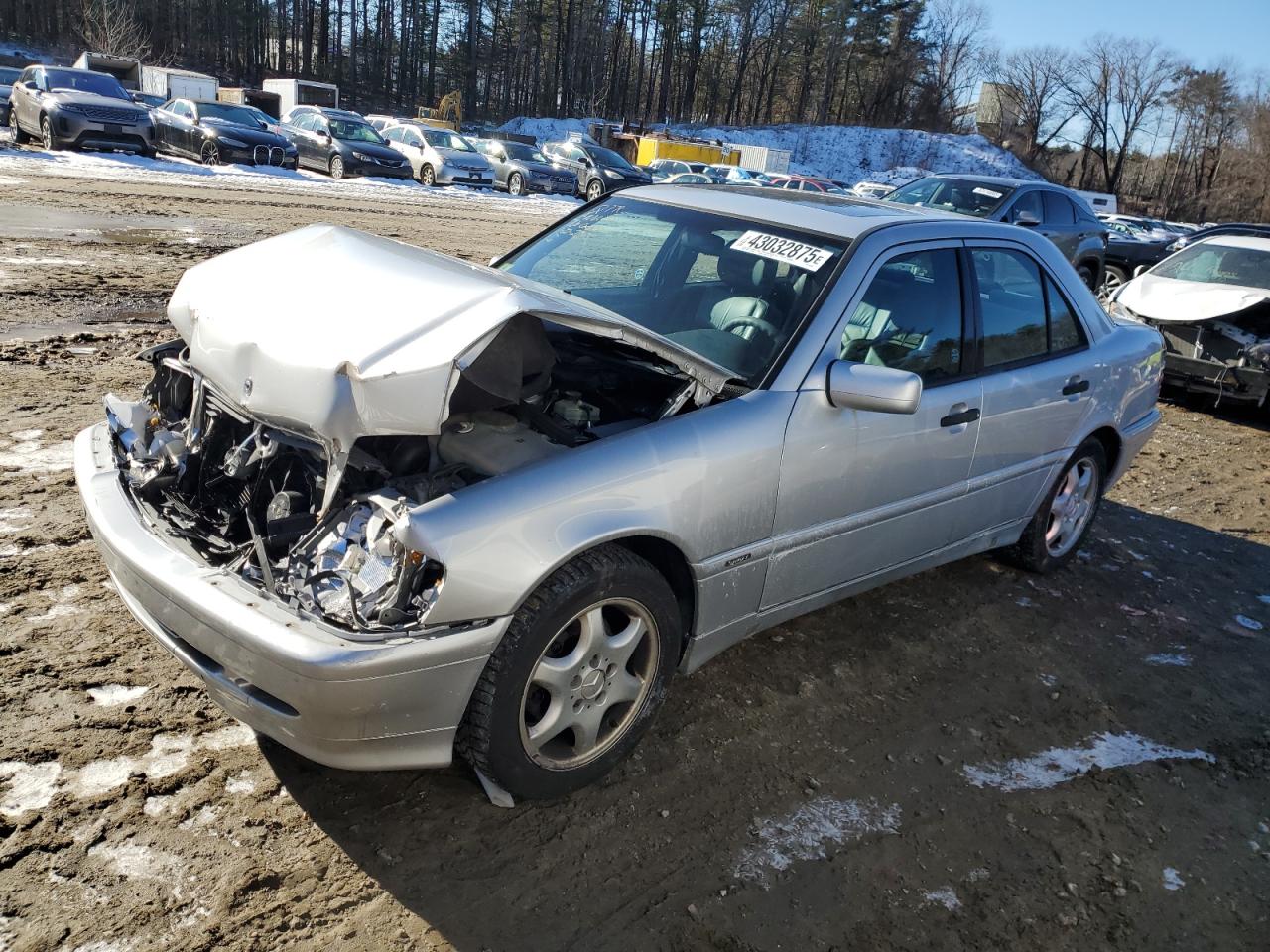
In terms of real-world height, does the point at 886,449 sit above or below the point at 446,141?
below

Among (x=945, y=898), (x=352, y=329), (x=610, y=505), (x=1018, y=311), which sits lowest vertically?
(x=945, y=898)

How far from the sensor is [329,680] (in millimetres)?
2180

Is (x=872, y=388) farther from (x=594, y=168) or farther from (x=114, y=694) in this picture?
(x=594, y=168)

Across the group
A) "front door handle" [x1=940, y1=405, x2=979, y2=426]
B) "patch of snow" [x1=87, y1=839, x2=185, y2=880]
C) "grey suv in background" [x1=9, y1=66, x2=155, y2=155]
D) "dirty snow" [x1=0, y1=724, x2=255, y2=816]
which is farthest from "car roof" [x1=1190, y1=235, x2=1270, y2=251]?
"grey suv in background" [x1=9, y1=66, x2=155, y2=155]

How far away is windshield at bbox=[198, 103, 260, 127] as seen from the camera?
21.7m

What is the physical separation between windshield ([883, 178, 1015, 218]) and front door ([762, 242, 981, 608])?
8156mm

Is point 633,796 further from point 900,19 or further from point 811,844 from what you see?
point 900,19

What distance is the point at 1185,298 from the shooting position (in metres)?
8.93

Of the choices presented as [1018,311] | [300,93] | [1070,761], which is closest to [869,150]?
[300,93]

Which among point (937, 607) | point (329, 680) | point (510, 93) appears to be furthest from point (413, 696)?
point (510, 93)

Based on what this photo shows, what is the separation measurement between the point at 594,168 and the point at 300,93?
23215mm

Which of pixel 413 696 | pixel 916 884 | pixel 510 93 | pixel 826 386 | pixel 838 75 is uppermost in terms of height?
pixel 838 75

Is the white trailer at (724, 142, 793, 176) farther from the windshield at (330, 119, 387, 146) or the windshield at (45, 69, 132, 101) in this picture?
the windshield at (45, 69, 132, 101)

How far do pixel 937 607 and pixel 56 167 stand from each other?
1824 centimetres
